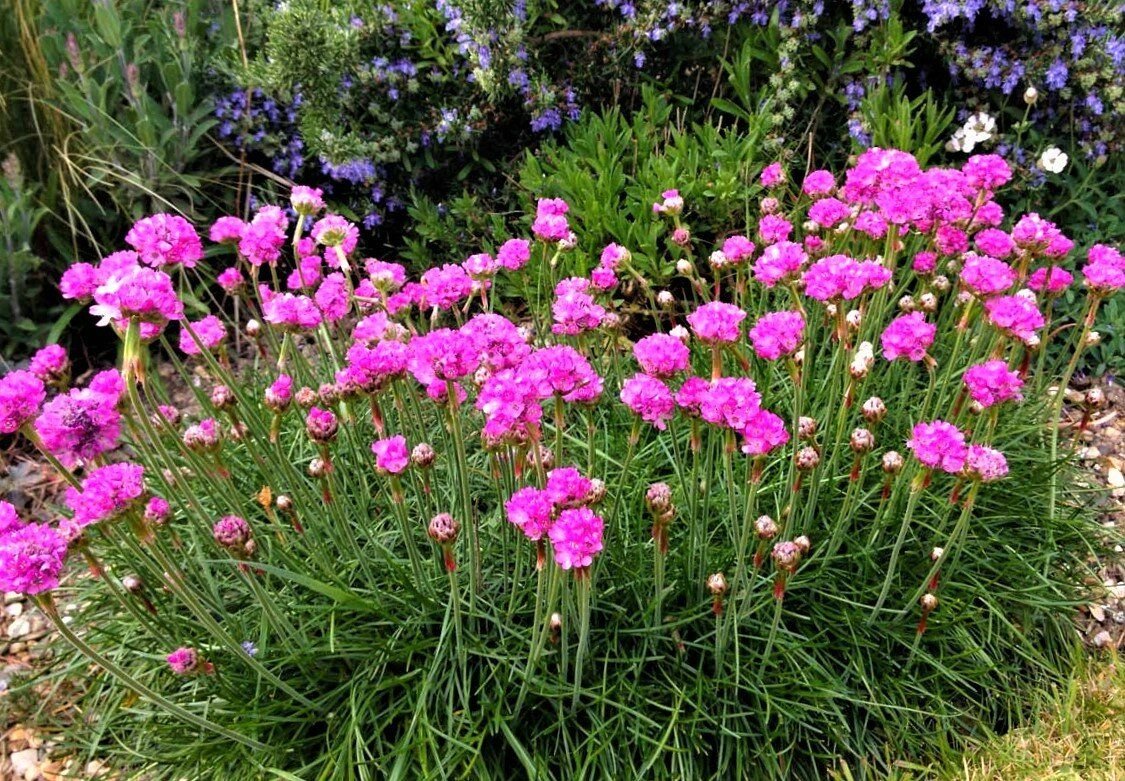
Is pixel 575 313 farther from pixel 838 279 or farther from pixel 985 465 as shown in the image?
pixel 985 465

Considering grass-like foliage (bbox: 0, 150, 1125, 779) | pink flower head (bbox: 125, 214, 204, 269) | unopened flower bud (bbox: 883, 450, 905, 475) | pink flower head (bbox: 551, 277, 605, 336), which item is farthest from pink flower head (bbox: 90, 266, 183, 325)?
unopened flower bud (bbox: 883, 450, 905, 475)

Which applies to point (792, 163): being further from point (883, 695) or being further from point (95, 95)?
point (95, 95)

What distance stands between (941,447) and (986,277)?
54 cm

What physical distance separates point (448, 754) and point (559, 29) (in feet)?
11.1

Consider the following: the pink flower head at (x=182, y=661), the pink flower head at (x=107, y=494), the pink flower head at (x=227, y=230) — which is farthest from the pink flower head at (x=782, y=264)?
the pink flower head at (x=182, y=661)

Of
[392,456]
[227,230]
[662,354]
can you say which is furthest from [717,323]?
[227,230]

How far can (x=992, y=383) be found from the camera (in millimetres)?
2125

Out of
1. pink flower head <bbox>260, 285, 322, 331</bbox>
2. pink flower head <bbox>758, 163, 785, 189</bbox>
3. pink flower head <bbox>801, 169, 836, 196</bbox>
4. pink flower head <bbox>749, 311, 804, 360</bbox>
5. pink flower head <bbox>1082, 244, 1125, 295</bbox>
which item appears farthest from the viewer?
pink flower head <bbox>758, 163, 785, 189</bbox>

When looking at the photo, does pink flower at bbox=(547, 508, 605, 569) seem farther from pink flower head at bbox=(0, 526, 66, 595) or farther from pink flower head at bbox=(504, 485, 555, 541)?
pink flower head at bbox=(0, 526, 66, 595)

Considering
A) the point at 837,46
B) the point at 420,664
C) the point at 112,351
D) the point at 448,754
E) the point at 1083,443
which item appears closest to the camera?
the point at 448,754

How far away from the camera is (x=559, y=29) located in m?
4.34

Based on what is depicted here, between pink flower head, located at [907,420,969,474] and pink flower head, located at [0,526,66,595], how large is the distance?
177 centimetres

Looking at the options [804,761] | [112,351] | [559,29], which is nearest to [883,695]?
[804,761]

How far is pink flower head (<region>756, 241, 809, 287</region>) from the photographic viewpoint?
2344mm
